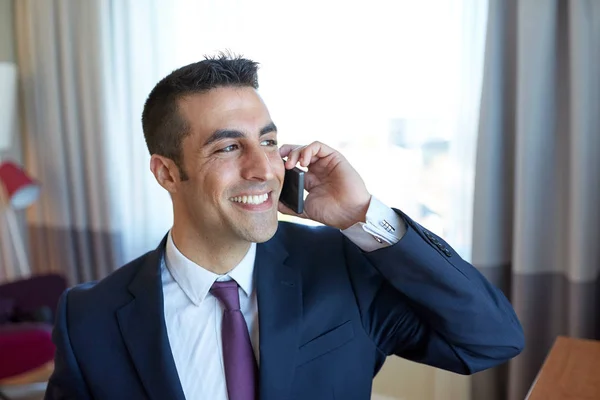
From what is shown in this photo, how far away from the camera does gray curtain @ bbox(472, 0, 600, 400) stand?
1937mm

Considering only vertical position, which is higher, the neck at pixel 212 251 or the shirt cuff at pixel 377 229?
the shirt cuff at pixel 377 229

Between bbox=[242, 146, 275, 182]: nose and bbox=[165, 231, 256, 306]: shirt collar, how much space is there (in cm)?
20

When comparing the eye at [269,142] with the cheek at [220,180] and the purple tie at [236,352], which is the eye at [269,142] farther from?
the purple tie at [236,352]

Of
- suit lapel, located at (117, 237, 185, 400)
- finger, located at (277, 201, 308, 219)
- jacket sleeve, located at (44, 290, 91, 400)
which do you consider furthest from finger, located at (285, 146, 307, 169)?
jacket sleeve, located at (44, 290, 91, 400)

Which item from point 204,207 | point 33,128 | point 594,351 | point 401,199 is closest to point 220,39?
point 401,199

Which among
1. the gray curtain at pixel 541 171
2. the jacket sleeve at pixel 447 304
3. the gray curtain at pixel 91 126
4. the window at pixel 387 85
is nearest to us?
the jacket sleeve at pixel 447 304

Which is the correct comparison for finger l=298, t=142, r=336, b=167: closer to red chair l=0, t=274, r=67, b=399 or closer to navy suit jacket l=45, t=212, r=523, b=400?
navy suit jacket l=45, t=212, r=523, b=400

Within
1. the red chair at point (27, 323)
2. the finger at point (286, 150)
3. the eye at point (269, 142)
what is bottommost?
the red chair at point (27, 323)

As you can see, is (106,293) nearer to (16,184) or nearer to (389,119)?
(389,119)

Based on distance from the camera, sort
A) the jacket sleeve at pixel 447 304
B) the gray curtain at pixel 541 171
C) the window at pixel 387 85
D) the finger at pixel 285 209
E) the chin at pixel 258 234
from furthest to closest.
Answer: the window at pixel 387 85 < the gray curtain at pixel 541 171 < the finger at pixel 285 209 < the chin at pixel 258 234 < the jacket sleeve at pixel 447 304

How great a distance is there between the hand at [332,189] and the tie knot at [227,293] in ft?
0.75

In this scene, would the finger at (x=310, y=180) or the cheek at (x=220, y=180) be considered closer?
the cheek at (x=220, y=180)

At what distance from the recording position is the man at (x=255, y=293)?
121 centimetres

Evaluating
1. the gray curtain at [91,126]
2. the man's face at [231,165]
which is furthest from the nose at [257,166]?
the gray curtain at [91,126]
